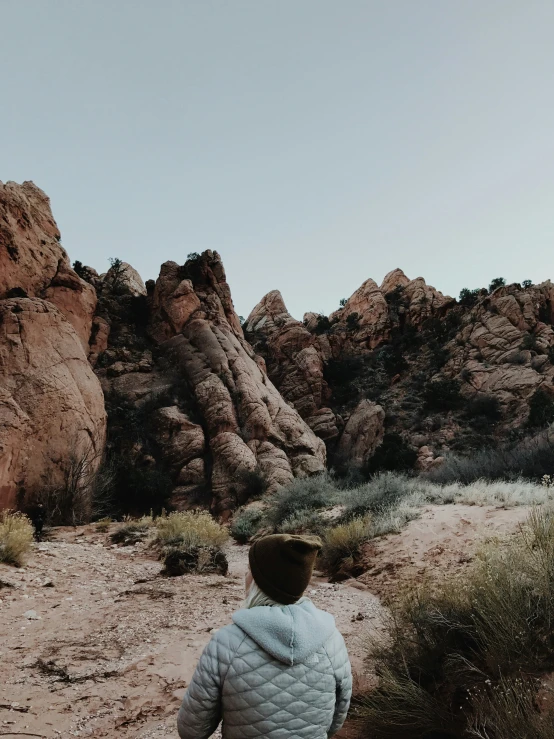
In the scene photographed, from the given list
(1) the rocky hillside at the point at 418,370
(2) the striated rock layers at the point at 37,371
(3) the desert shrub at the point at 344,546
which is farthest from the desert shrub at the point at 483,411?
(2) the striated rock layers at the point at 37,371

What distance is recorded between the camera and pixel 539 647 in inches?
122

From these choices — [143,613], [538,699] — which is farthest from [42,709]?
[538,699]

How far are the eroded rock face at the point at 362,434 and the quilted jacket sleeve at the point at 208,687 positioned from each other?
24904 mm

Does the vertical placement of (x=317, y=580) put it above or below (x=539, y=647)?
below

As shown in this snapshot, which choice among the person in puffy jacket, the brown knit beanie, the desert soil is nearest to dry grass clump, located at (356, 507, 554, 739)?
the desert soil

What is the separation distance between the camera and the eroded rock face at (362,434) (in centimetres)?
2717

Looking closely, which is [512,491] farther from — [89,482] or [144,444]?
[144,444]

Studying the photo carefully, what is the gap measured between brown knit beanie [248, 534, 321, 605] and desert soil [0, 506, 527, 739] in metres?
2.25

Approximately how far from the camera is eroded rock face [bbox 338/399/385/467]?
27.2m

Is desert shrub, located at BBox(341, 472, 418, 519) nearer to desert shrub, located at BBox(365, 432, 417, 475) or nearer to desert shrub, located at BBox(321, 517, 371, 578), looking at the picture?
desert shrub, located at BBox(321, 517, 371, 578)

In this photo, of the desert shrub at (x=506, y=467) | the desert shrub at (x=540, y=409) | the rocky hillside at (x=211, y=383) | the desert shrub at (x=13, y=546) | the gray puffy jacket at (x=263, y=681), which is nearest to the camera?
the gray puffy jacket at (x=263, y=681)

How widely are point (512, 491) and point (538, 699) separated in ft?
26.9

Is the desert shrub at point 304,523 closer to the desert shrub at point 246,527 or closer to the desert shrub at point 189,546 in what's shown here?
the desert shrub at point 246,527

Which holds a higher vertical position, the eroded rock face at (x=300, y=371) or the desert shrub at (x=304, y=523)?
the eroded rock face at (x=300, y=371)
